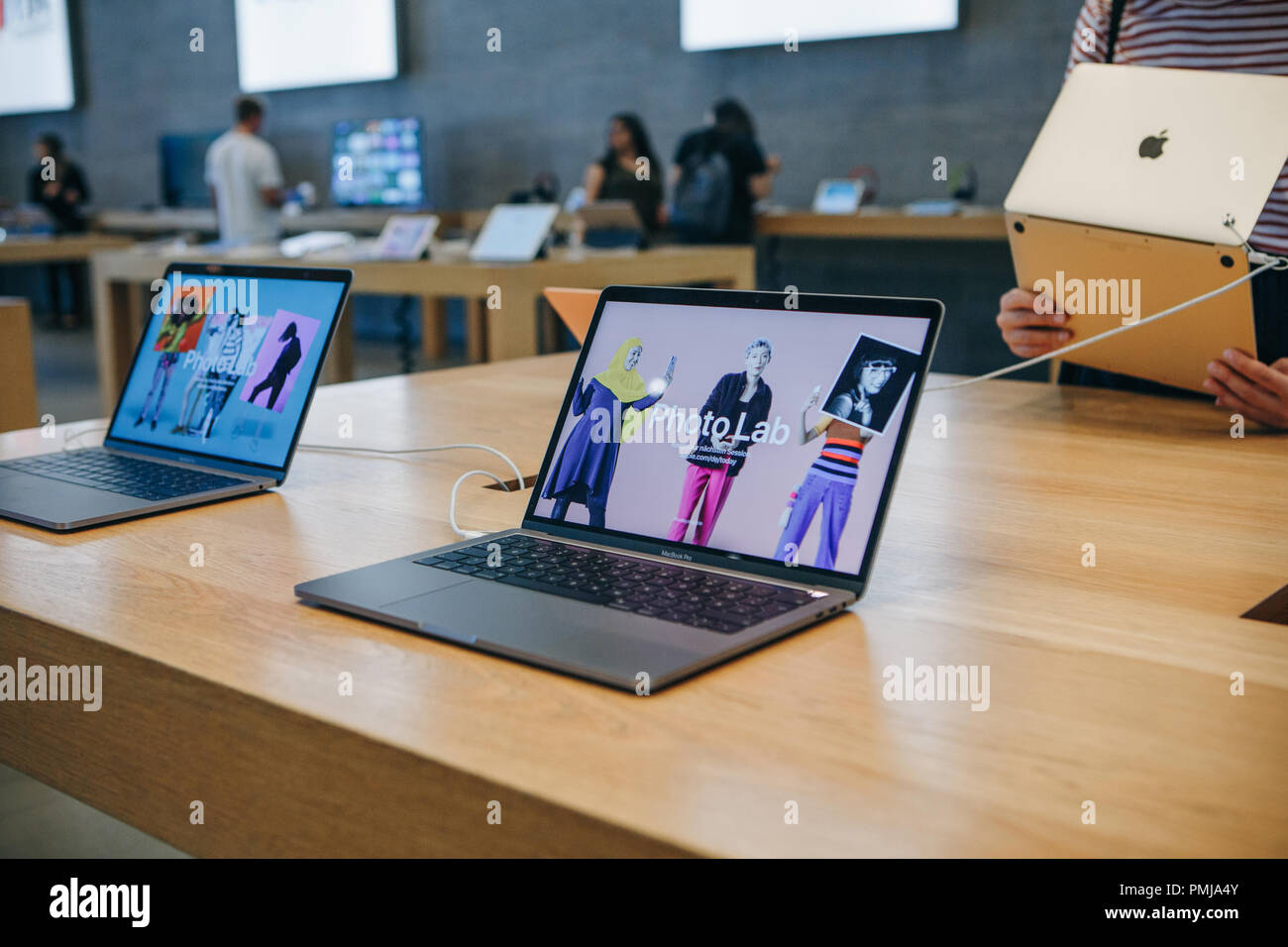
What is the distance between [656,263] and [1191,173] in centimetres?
244

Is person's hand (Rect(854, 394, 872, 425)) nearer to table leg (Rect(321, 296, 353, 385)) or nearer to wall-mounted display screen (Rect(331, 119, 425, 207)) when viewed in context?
table leg (Rect(321, 296, 353, 385))

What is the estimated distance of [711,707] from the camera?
548mm

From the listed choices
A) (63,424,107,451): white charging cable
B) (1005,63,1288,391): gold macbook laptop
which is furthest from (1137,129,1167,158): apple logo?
(63,424,107,451): white charging cable

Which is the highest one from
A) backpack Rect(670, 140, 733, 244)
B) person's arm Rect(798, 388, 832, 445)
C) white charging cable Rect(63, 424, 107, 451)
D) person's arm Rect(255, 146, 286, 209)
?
person's arm Rect(255, 146, 286, 209)

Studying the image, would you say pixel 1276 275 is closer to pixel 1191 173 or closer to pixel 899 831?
pixel 1191 173

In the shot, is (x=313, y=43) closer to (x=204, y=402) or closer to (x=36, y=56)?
(x=36, y=56)

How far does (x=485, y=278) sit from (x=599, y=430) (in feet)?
7.91

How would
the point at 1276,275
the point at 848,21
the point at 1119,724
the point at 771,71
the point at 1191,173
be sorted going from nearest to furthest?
the point at 1119,724, the point at 1191,173, the point at 1276,275, the point at 848,21, the point at 771,71

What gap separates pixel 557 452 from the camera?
82 centimetres

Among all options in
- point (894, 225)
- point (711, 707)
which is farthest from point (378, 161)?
point (711, 707)

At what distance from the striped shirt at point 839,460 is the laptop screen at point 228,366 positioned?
0.47 m

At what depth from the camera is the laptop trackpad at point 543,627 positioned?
0.58 metres

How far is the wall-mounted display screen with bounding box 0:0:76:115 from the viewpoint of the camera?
27.3ft
